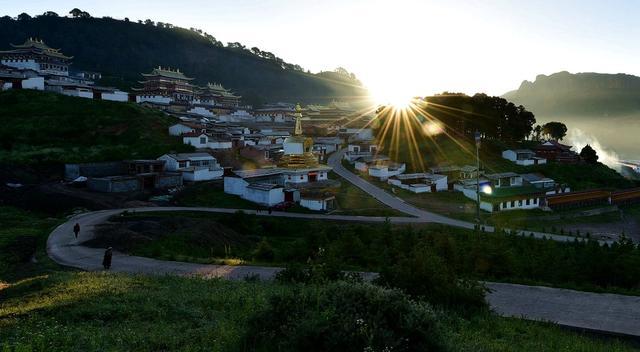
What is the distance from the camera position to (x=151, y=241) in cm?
2798

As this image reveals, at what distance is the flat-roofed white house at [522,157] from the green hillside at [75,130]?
52877 mm

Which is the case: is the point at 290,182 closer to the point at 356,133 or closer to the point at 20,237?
the point at 20,237

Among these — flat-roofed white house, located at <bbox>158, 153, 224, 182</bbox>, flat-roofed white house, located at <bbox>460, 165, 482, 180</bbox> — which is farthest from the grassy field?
flat-roofed white house, located at <bbox>460, 165, 482, 180</bbox>

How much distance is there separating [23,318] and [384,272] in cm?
970

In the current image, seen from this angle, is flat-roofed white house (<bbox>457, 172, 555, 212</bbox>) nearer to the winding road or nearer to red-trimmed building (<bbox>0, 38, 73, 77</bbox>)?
the winding road

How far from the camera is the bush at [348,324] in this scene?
323 inches

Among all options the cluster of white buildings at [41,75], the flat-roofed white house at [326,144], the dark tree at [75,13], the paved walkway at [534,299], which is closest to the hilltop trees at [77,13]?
the dark tree at [75,13]

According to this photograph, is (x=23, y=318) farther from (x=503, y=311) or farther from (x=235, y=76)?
(x=235, y=76)

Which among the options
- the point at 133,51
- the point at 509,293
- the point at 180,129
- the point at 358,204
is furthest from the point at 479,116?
the point at 133,51

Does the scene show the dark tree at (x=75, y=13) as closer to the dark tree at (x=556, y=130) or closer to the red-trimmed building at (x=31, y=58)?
the red-trimmed building at (x=31, y=58)

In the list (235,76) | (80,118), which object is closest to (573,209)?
(80,118)

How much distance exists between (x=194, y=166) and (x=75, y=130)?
2138 centimetres

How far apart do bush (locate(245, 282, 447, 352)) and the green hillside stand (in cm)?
5529

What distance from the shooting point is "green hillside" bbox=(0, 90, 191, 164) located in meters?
58.4
